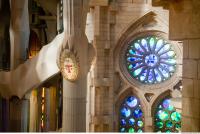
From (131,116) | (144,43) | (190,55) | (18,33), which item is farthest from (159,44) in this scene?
(190,55)

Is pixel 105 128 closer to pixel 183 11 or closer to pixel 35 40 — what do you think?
pixel 35 40

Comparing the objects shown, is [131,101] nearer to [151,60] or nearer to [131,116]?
[131,116]

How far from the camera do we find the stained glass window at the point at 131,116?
16.3 m

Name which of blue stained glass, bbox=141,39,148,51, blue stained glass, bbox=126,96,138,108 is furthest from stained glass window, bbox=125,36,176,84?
blue stained glass, bbox=126,96,138,108

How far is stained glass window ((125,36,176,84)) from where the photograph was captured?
16.3 meters

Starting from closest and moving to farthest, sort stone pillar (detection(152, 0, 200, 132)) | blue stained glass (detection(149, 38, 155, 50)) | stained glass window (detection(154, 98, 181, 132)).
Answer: stone pillar (detection(152, 0, 200, 132)) < stained glass window (detection(154, 98, 181, 132)) < blue stained glass (detection(149, 38, 155, 50))

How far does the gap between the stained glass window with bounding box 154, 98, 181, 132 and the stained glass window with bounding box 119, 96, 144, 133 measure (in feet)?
2.18

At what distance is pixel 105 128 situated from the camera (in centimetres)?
1581

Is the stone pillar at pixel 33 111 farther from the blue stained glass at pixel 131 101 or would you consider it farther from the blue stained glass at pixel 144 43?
the blue stained glass at pixel 144 43

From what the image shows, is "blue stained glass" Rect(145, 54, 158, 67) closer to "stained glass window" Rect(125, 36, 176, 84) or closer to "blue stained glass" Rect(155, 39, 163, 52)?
"stained glass window" Rect(125, 36, 176, 84)

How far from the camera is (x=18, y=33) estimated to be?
1261cm

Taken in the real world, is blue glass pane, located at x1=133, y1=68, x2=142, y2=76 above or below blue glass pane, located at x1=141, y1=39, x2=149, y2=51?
below

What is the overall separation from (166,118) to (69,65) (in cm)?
752

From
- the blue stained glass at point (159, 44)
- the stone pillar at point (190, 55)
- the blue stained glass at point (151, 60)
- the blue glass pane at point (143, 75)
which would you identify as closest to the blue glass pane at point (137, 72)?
the blue glass pane at point (143, 75)
